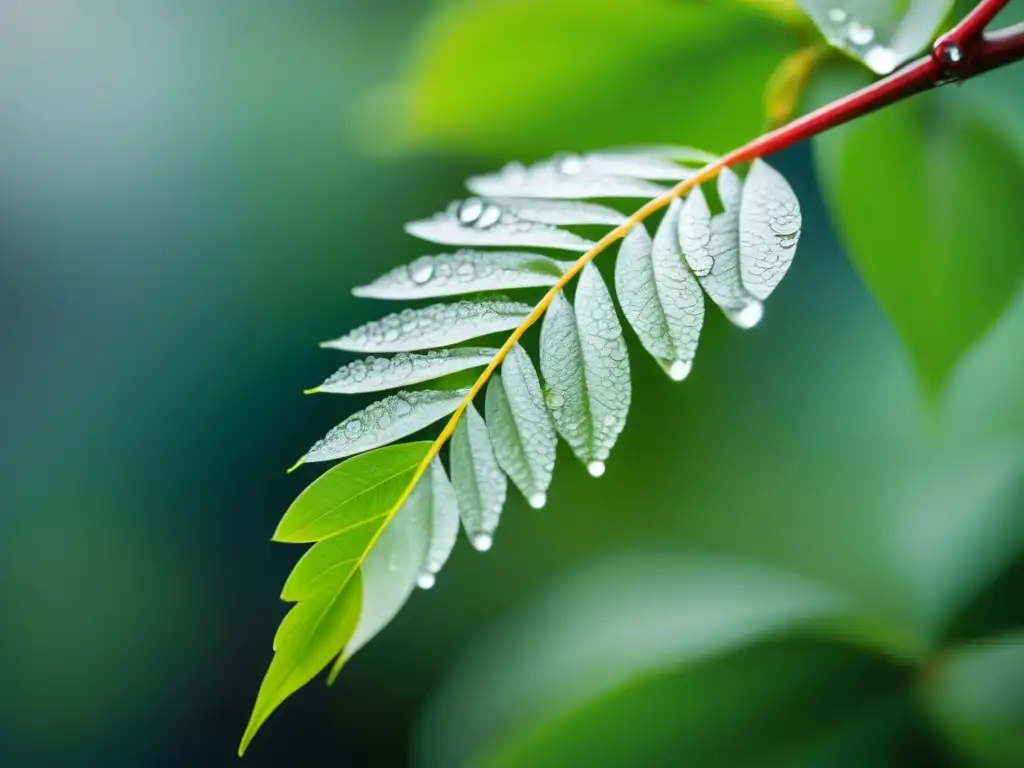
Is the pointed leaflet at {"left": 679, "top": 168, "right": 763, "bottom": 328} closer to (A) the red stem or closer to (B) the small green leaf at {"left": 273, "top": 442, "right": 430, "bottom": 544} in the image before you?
(A) the red stem

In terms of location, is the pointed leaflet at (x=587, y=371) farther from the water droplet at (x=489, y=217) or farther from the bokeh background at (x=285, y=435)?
the bokeh background at (x=285, y=435)

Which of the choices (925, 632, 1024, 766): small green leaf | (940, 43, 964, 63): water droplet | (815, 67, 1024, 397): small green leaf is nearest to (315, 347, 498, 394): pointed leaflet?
(940, 43, 964, 63): water droplet

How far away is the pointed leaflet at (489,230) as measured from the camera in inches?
16.0

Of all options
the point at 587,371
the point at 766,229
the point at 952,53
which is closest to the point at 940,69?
the point at 952,53

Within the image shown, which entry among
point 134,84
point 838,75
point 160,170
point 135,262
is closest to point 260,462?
point 135,262

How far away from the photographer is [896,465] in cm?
97

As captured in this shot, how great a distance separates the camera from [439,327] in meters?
0.37

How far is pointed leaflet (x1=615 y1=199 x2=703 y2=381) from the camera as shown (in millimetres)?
354

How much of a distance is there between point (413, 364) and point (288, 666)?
5.4 inches

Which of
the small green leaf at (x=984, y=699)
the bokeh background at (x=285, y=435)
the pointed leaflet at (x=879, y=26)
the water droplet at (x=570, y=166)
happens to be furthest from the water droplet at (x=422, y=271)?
the small green leaf at (x=984, y=699)

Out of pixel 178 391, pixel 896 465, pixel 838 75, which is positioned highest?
pixel 178 391

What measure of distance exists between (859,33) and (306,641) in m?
0.42

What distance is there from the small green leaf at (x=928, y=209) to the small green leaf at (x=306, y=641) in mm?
446

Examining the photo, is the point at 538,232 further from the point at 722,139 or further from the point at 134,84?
the point at 134,84
